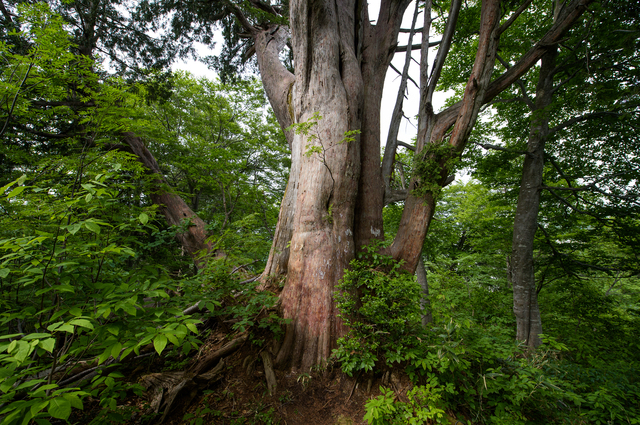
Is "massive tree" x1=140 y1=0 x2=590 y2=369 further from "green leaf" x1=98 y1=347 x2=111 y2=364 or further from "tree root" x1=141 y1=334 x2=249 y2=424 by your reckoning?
"green leaf" x1=98 y1=347 x2=111 y2=364

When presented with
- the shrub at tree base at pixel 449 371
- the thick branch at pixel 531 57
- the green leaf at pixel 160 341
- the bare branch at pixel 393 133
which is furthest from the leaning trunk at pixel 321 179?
the green leaf at pixel 160 341

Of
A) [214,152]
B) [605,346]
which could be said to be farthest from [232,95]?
[605,346]

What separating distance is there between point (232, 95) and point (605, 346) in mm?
15343

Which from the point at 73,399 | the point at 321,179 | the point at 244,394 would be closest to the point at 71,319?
the point at 73,399

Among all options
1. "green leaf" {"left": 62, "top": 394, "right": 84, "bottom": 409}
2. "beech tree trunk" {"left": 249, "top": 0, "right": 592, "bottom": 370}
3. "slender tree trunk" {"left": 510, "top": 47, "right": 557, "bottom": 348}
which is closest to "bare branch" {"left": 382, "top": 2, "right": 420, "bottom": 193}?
"beech tree trunk" {"left": 249, "top": 0, "right": 592, "bottom": 370}

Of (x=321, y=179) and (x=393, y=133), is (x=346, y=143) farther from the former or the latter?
(x=393, y=133)

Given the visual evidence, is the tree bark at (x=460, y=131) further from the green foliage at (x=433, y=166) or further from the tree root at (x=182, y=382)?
the tree root at (x=182, y=382)

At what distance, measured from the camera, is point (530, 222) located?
5.33 metres

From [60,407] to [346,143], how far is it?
11.0 feet

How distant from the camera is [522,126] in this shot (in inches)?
249

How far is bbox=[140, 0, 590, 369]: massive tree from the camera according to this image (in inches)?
114

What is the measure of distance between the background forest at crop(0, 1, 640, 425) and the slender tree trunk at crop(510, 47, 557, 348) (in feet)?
0.39

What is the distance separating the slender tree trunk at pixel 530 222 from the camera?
16.4ft

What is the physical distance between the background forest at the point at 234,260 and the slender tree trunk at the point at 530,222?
0.12 m
